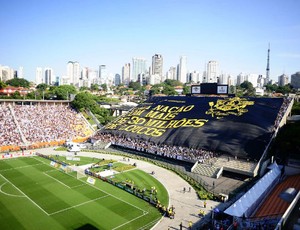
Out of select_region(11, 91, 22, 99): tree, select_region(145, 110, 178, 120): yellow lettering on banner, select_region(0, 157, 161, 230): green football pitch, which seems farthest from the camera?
select_region(11, 91, 22, 99): tree

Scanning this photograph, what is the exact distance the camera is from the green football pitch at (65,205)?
25.2 m

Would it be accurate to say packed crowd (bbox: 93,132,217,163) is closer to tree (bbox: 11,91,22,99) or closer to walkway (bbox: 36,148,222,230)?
walkway (bbox: 36,148,222,230)

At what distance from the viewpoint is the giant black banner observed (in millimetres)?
47156

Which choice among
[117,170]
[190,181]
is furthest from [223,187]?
[117,170]

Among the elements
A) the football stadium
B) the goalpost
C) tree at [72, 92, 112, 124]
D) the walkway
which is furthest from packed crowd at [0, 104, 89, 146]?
the walkway

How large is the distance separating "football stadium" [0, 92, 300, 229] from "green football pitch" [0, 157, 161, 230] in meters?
0.11

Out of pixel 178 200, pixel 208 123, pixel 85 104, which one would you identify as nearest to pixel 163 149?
pixel 208 123

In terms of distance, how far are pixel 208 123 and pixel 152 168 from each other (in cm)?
1806

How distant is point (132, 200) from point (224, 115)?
3340 centimetres

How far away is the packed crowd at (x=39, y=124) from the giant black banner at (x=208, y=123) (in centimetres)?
1007

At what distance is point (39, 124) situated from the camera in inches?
2650

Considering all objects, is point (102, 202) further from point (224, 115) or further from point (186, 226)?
point (224, 115)

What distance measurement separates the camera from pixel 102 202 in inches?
1185

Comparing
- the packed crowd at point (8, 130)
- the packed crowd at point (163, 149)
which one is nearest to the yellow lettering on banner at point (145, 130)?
the packed crowd at point (163, 149)
